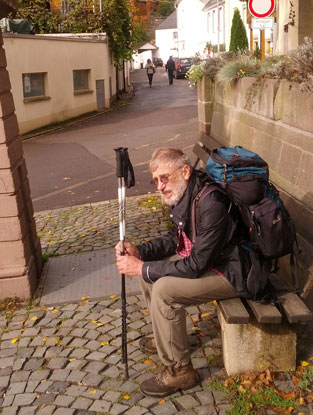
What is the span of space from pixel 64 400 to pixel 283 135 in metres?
3.17

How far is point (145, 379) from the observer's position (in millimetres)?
3975

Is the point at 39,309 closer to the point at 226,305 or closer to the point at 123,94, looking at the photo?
the point at 226,305

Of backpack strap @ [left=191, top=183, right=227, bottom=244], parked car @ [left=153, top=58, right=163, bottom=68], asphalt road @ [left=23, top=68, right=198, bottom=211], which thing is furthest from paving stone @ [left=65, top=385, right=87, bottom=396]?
parked car @ [left=153, top=58, right=163, bottom=68]

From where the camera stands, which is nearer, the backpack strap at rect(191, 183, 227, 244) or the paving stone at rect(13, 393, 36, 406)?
the backpack strap at rect(191, 183, 227, 244)

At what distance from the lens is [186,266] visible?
12.1ft

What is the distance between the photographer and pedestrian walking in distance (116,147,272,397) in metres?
3.63

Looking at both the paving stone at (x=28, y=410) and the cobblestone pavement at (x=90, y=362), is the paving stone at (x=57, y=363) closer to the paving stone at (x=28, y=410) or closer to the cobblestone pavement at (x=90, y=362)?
the cobblestone pavement at (x=90, y=362)

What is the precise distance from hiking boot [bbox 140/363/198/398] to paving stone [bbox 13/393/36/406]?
74cm

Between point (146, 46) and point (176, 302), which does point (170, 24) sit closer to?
point (146, 46)

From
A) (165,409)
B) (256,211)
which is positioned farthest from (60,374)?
(256,211)

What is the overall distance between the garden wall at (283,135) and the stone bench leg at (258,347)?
18.0 inches

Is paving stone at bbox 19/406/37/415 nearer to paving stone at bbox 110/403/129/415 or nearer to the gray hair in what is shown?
paving stone at bbox 110/403/129/415

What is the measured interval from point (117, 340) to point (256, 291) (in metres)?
1.41

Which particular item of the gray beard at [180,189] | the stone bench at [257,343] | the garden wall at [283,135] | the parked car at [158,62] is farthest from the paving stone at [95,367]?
the parked car at [158,62]
